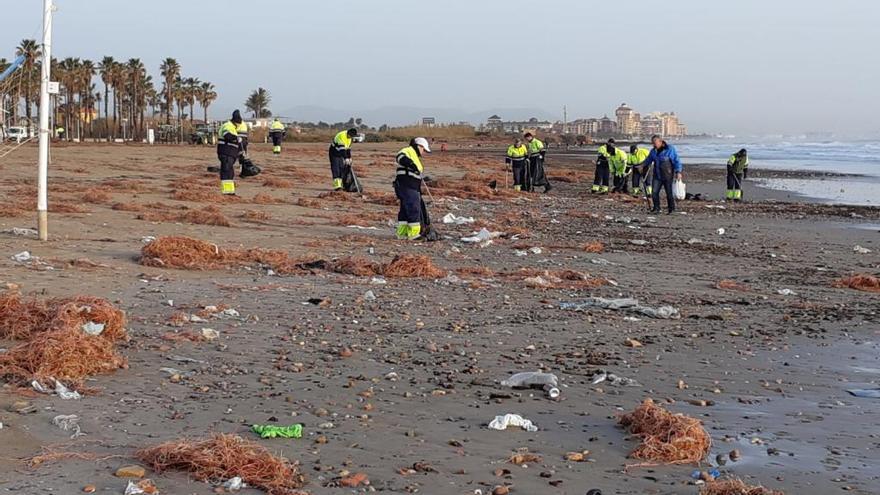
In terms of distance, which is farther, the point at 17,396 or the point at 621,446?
the point at 17,396

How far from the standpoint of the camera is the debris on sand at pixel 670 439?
220 inches

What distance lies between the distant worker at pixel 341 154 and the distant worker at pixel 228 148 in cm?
294

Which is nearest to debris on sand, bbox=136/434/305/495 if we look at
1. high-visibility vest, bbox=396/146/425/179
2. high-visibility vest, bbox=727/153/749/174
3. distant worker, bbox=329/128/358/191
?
high-visibility vest, bbox=396/146/425/179

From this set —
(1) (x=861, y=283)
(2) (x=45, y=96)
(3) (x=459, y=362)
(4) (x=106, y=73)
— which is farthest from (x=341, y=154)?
(4) (x=106, y=73)

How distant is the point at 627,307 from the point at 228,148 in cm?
1345

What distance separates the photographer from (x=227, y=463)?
509cm

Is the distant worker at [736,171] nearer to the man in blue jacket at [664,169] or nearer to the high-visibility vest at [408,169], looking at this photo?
the man in blue jacket at [664,169]

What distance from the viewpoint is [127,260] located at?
1256cm

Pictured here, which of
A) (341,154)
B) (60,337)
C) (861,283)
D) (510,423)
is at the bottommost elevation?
(510,423)

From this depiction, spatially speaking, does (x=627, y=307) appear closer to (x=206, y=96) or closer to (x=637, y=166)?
(x=637, y=166)

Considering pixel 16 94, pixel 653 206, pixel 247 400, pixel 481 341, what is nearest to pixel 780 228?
pixel 653 206

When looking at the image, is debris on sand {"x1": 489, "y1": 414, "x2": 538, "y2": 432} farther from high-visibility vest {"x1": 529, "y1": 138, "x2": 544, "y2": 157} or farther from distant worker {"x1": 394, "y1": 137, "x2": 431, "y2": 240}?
high-visibility vest {"x1": 529, "y1": 138, "x2": 544, "y2": 157}

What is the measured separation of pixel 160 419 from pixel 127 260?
6.92m

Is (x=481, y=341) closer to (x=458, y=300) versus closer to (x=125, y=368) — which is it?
(x=458, y=300)
